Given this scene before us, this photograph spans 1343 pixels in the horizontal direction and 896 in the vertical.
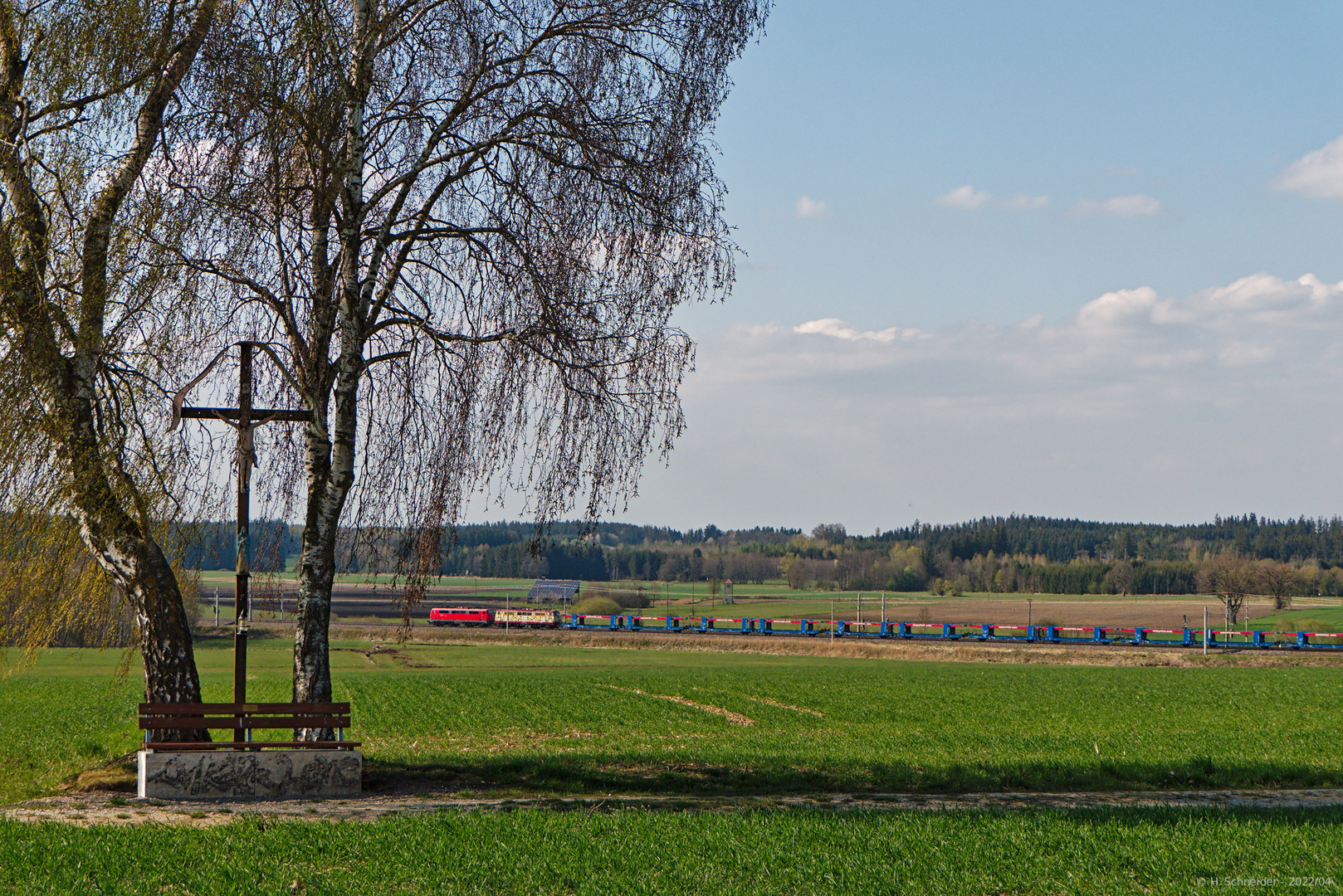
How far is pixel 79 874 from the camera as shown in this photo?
8445 mm

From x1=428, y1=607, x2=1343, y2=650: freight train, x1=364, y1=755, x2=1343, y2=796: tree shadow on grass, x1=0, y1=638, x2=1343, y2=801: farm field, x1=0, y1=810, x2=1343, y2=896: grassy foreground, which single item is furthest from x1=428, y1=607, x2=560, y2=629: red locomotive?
x1=0, y1=810, x2=1343, y2=896: grassy foreground

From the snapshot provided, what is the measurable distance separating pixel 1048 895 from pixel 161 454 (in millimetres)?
10642

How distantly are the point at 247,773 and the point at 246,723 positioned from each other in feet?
1.93

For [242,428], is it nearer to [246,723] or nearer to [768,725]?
[246,723]

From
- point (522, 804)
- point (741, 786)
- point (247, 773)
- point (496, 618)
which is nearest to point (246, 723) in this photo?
point (247, 773)

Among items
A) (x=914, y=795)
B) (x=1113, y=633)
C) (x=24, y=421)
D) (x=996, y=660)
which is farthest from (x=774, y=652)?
(x=24, y=421)

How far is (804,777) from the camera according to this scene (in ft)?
48.1

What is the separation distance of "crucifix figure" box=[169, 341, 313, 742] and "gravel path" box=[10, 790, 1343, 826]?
4.50 feet

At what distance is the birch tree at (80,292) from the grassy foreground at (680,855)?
3730 mm

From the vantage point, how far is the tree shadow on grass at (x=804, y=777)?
1372 cm

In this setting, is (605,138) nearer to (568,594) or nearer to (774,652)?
(774,652)

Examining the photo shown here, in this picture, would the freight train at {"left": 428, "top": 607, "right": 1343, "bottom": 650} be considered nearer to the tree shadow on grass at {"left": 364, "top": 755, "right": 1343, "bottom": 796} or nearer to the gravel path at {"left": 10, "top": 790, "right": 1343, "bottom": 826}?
the tree shadow on grass at {"left": 364, "top": 755, "right": 1343, "bottom": 796}

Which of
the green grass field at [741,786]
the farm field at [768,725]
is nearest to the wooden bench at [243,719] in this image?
the green grass field at [741,786]

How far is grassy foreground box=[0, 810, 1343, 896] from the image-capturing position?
27.7 ft
